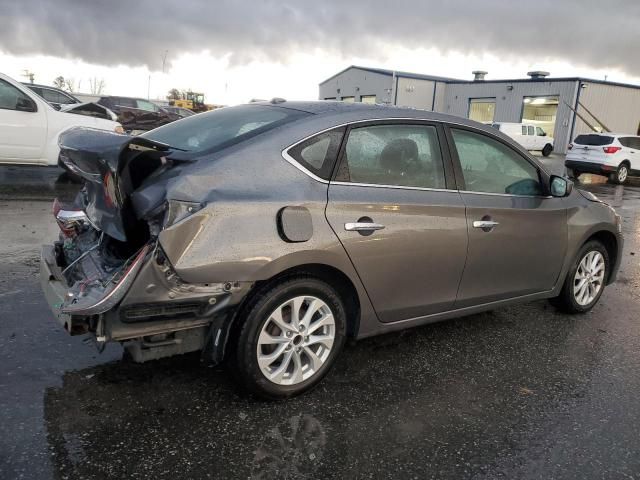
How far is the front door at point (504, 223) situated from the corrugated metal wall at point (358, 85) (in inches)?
1552

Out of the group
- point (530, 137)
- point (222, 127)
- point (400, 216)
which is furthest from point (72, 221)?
point (530, 137)

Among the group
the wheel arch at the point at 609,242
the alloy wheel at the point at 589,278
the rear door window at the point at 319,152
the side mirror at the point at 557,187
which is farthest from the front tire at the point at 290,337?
the wheel arch at the point at 609,242

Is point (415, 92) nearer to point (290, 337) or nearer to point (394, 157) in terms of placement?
point (394, 157)

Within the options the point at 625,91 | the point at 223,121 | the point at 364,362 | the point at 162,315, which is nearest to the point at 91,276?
the point at 162,315

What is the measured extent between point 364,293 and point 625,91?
39.4 m

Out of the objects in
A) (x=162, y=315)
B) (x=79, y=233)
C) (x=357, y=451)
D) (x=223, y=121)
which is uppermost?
(x=223, y=121)

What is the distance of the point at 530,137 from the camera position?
32438 mm

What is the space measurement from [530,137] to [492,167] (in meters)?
A: 31.4

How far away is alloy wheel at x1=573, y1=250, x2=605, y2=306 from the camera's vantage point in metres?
4.48

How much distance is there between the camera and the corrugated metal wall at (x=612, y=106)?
3409 centimetres

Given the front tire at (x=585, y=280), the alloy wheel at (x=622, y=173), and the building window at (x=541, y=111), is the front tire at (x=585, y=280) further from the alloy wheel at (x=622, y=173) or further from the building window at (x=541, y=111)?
the building window at (x=541, y=111)

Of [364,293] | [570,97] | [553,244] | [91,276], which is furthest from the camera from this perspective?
[570,97]

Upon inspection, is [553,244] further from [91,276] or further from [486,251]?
[91,276]

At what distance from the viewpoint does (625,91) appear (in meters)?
35.5
